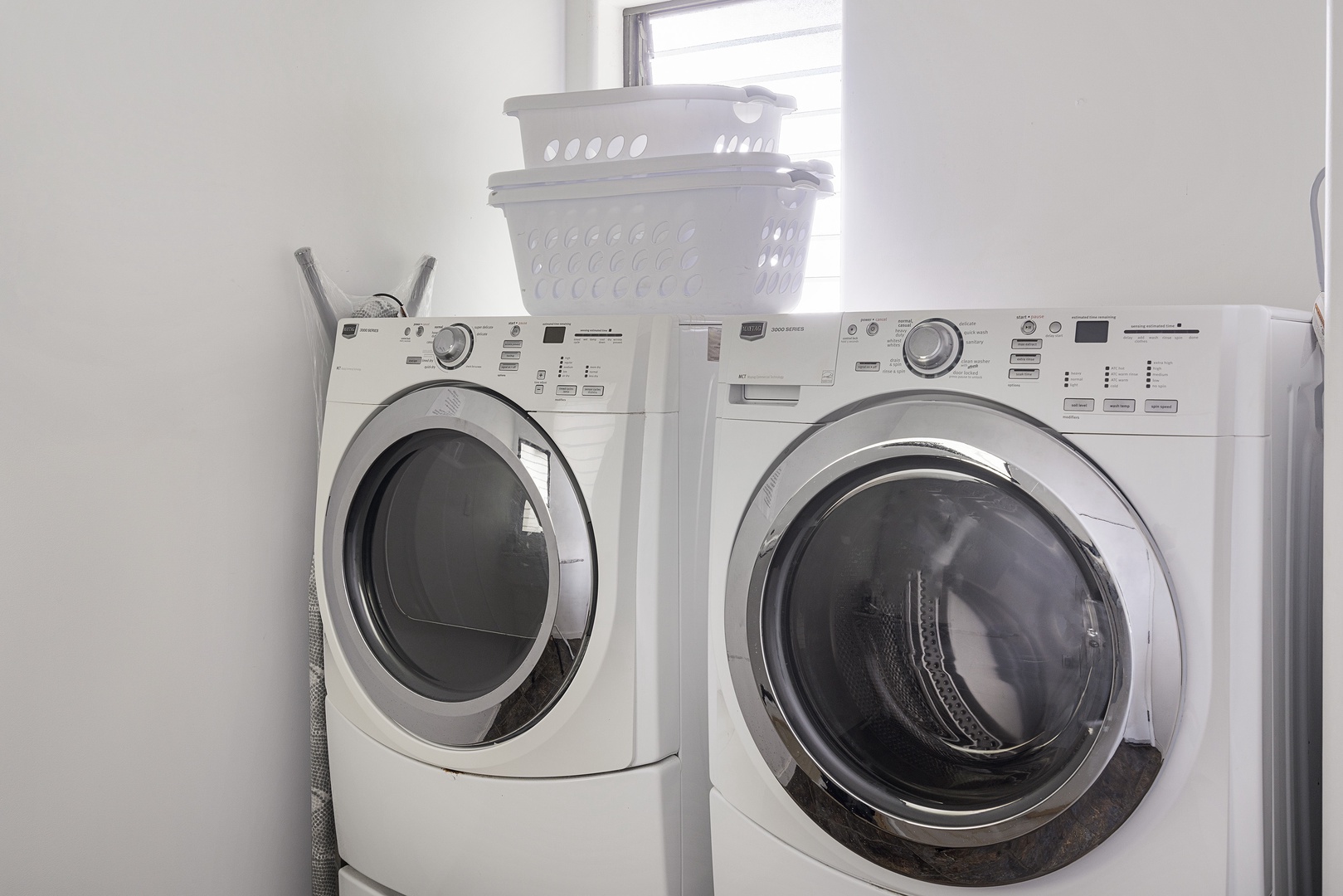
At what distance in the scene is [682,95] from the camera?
1.45 m

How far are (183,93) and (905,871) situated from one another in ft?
4.88

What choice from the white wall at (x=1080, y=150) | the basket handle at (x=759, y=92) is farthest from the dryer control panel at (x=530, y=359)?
the white wall at (x=1080, y=150)

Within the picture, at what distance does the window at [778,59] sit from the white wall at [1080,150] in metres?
0.23

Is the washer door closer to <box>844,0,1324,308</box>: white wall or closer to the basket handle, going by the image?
the basket handle

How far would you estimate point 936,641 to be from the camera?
40.8 inches

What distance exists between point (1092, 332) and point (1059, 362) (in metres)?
0.05

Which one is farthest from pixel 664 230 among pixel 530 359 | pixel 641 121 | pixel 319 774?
pixel 319 774

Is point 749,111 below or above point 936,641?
above

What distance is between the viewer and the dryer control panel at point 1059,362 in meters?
0.88

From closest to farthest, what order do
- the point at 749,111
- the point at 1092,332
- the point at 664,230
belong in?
the point at 1092,332
the point at 664,230
the point at 749,111

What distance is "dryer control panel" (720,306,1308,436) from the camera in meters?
0.88

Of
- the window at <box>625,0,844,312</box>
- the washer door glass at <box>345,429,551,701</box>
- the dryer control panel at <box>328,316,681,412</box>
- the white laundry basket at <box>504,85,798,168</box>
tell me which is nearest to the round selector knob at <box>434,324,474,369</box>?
the dryer control panel at <box>328,316,681,412</box>

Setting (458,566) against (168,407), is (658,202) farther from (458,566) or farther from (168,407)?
(168,407)

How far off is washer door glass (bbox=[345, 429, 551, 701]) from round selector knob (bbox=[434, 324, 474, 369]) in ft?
0.35
